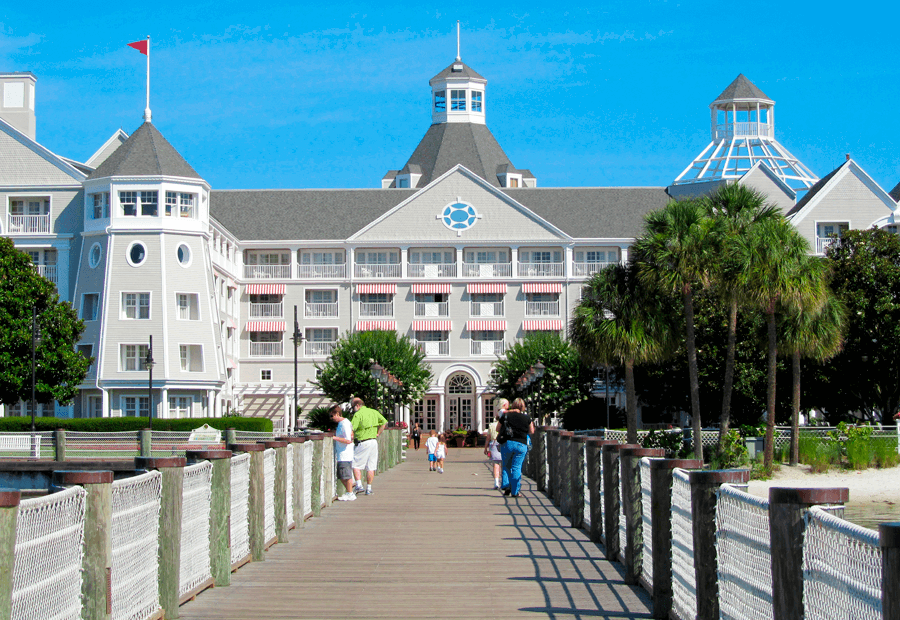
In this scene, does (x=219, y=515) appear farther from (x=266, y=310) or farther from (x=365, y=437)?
(x=266, y=310)

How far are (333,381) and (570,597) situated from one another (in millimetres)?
50447

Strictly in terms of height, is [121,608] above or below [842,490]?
below

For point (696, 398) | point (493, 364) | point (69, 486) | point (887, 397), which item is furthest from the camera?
point (493, 364)

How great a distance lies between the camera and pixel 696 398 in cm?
3962

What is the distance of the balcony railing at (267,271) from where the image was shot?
2795 inches

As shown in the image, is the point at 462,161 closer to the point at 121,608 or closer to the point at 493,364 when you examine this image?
the point at 493,364

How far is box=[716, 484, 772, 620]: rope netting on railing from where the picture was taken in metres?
6.71

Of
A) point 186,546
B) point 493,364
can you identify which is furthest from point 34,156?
point 186,546

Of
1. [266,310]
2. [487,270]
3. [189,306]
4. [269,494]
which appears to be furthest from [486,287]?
[269,494]

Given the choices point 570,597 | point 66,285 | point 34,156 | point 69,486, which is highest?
point 34,156

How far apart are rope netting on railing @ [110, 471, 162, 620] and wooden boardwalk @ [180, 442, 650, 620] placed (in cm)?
76

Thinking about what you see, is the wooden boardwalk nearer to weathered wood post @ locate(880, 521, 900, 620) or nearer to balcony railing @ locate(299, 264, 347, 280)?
weathered wood post @ locate(880, 521, 900, 620)

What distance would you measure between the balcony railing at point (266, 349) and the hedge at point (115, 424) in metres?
17.0

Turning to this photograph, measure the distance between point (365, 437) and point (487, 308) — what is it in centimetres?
4957
